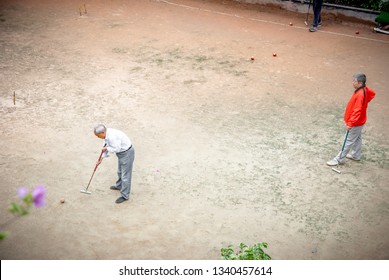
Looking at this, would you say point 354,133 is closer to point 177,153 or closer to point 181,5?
point 177,153

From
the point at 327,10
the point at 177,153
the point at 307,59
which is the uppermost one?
the point at 327,10

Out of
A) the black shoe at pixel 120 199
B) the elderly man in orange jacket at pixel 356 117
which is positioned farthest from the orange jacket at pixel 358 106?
the black shoe at pixel 120 199

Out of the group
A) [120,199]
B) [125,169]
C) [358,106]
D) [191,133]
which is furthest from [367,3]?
[120,199]

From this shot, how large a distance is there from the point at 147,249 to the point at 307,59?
25.6 feet

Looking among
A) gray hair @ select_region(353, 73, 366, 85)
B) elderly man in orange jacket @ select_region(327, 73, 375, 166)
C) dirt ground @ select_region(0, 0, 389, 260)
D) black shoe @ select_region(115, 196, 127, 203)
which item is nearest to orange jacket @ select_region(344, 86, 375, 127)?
elderly man in orange jacket @ select_region(327, 73, 375, 166)

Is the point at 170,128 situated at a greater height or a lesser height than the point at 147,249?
greater

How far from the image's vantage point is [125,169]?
6449 mm

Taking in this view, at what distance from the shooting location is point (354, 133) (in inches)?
290

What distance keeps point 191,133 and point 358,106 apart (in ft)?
10.5

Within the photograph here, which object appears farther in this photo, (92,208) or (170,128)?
(170,128)

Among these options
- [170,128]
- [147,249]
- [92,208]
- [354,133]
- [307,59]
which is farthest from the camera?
[307,59]

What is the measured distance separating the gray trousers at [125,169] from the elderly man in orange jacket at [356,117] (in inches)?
143

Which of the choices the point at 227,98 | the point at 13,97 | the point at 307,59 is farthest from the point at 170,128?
the point at 307,59

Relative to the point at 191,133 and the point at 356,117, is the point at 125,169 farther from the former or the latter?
the point at 356,117
